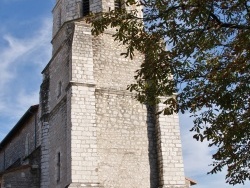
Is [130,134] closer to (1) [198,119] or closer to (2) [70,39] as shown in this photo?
(2) [70,39]

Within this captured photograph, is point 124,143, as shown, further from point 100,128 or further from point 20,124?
point 20,124

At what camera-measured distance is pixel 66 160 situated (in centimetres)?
1487

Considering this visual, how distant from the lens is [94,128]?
48.6 ft

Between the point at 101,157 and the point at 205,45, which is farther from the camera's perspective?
the point at 101,157

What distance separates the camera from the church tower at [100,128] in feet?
47.6

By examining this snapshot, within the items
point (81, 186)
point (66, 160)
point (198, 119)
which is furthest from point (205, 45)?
point (66, 160)

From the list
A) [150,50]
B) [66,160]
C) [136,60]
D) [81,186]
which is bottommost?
[81,186]

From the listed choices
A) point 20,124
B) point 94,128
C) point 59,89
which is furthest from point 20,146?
point 94,128

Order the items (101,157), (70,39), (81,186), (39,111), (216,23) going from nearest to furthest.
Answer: (216,23)
(81,186)
(101,157)
(70,39)
(39,111)

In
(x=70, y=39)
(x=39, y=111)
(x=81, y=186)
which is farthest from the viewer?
(x=39, y=111)

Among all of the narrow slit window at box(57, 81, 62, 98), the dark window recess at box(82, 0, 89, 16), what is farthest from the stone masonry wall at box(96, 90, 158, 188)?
the dark window recess at box(82, 0, 89, 16)

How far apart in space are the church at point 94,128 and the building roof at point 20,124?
1.94 m

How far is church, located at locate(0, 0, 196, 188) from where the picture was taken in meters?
14.6

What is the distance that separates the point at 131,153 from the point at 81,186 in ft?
8.17
